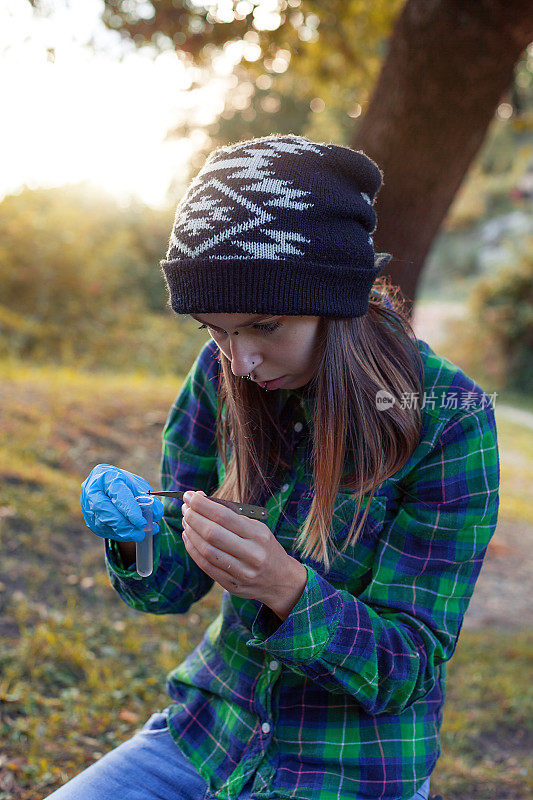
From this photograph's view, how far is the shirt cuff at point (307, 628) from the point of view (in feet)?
4.33

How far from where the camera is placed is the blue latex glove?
140cm

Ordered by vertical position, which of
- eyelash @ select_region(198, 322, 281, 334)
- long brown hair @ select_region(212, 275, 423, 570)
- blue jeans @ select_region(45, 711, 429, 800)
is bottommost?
blue jeans @ select_region(45, 711, 429, 800)

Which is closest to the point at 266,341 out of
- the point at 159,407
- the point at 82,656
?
the point at 82,656

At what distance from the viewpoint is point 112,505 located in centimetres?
140

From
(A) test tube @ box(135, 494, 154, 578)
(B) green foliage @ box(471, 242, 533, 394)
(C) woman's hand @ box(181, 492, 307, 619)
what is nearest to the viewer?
(C) woman's hand @ box(181, 492, 307, 619)

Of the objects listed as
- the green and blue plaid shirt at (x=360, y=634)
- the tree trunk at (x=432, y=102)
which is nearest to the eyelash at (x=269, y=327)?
the green and blue plaid shirt at (x=360, y=634)

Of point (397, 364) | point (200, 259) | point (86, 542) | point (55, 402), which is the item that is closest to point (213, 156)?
point (200, 259)

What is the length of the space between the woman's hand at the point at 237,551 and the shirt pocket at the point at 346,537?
0.27 metres

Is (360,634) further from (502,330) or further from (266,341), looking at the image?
(502,330)

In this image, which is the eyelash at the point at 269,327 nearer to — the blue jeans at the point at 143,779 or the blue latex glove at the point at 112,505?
the blue latex glove at the point at 112,505

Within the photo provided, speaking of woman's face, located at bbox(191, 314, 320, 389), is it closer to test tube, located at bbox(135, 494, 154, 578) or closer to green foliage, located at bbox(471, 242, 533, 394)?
test tube, located at bbox(135, 494, 154, 578)

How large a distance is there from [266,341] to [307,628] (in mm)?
576

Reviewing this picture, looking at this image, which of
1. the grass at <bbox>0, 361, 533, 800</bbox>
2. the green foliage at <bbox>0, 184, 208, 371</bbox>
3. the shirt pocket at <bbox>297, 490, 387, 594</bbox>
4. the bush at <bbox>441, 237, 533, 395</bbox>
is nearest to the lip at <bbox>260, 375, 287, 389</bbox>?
the shirt pocket at <bbox>297, 490, 387, 594</bbox>

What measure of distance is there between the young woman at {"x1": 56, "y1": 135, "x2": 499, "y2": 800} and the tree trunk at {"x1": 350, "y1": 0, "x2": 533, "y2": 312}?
1625 millimetres
